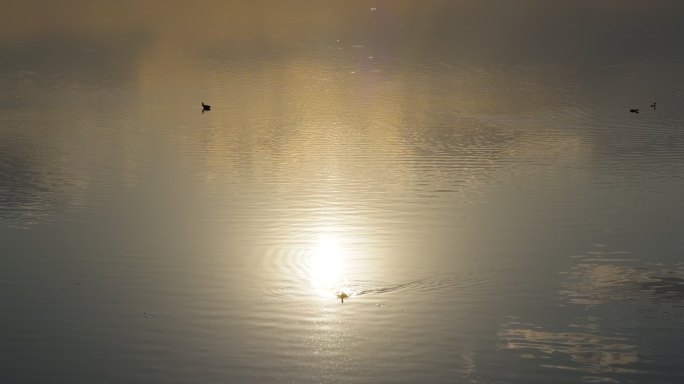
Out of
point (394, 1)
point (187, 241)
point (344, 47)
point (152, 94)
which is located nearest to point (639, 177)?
point (187, 241)

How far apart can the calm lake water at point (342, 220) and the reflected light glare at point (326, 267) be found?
0.15ft

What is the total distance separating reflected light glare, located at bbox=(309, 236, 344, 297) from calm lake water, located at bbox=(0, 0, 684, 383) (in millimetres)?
47

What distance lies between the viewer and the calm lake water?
34.1 ft

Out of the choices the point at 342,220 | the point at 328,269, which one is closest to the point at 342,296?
the point at 328,269

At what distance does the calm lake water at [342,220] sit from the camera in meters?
10.4

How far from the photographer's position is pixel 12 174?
695 inches

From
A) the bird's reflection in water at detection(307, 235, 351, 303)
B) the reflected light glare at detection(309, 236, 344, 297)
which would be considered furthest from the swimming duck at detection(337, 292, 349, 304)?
the reflected light glare at detection(309, 236, 344, 297)

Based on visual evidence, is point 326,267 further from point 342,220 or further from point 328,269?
point 342,220

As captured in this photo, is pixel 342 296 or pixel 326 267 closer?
pixel 342 296

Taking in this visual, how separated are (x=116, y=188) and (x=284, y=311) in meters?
6.31

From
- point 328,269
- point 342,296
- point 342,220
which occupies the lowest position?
point 342,296

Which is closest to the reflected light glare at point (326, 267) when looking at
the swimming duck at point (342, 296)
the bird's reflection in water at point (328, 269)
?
the bird's reflection in water at point (328, 269)

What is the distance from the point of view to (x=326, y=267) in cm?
1269

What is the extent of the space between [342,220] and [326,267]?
2.21 metres
